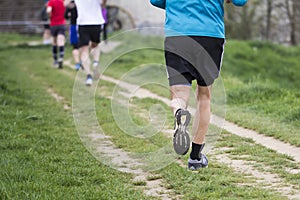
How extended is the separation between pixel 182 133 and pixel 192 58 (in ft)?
2.06

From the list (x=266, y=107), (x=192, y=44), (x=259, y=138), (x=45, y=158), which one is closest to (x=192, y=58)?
(x=192, y=44)

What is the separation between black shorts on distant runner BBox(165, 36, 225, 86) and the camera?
4.59 meters

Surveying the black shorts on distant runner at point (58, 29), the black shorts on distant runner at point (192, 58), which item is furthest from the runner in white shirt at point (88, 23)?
the black shorts on distant runner at point (192, 58)

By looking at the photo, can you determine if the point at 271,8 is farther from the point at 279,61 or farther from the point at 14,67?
the point at 14,67

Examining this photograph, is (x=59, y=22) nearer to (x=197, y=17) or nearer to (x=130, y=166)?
(x=130, y=166)

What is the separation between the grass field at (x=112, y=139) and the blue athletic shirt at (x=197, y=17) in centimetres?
109

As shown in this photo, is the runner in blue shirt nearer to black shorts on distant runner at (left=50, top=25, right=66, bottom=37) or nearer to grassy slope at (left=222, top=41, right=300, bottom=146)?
grassy slope at (left=222, top=41, right=300, bottom=146)

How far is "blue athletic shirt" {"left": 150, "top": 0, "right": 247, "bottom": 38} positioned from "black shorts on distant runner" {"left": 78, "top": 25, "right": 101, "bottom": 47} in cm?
585

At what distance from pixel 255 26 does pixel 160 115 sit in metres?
15.5

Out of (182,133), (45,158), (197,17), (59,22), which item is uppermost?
(197,17)

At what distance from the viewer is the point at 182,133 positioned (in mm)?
4383

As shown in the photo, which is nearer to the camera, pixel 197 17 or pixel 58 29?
pixel 197 17

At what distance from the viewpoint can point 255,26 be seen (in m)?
22.4

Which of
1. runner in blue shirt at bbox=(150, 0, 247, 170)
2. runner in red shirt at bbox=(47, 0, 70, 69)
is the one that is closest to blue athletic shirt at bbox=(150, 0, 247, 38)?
runner in blue shirt at bbox=(150, 0, 247, 170)
